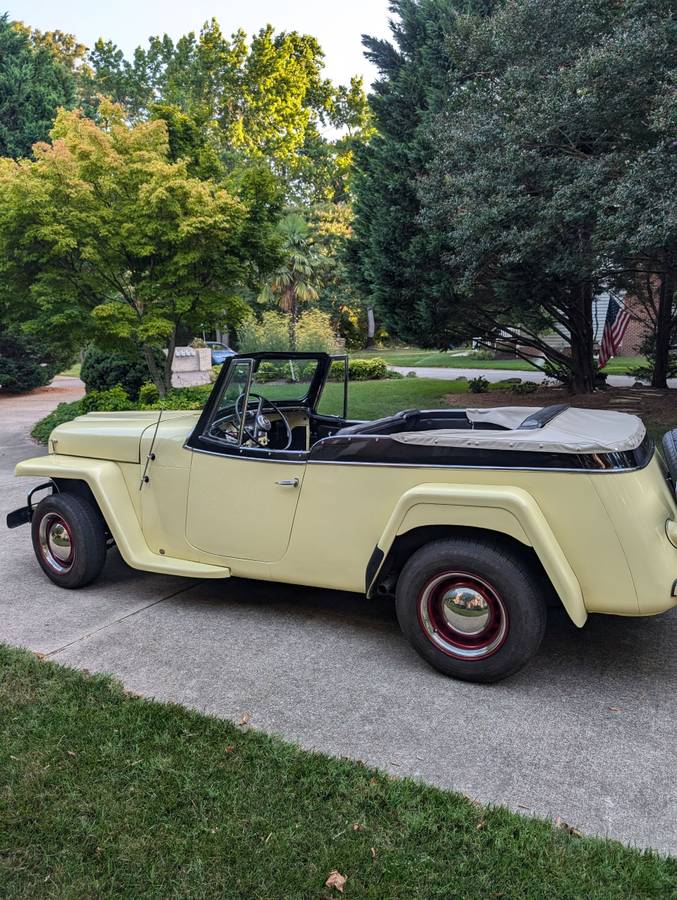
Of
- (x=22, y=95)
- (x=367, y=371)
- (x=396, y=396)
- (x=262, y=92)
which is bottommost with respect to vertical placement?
(x=396, y=396)

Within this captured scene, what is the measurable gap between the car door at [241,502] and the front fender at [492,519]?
652 millimetres

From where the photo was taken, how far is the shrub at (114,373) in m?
13.1

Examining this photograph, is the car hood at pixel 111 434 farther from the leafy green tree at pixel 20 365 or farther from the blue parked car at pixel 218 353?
the blue parked car at pixel 218 353

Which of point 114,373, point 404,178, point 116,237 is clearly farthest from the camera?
point 114,373

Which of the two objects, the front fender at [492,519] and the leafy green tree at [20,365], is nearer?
the front fender at [492,519]

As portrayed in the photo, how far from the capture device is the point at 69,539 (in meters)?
4.29

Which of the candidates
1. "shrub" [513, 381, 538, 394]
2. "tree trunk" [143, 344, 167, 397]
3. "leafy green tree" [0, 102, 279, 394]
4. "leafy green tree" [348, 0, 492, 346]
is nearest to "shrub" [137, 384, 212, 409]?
"tree trunk" [143, 344, 167, 397]

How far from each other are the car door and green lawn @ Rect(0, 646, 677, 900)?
113 centimetres

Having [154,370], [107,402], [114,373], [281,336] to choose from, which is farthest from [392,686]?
[281,336]

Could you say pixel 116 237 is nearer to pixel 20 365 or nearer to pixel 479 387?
pixel 479 387

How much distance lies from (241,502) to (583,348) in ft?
38.1

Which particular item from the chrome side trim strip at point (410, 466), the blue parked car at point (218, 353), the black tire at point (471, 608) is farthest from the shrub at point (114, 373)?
the blue parked car at point (218, 353)

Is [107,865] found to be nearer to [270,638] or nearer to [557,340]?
[270,638]

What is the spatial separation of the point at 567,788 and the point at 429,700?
0.74 meters
